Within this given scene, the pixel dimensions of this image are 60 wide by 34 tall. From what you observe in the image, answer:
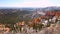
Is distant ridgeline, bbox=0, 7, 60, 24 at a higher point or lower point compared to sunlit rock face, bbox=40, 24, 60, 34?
higher

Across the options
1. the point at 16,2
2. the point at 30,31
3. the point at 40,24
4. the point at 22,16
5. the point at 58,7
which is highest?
the point at 16,2

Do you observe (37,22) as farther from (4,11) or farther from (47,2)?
(4,11)

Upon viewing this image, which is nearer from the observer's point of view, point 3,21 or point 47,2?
point 3,21

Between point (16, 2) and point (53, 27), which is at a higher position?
point (16, 2)

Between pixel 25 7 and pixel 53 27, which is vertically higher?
pixel 25 7

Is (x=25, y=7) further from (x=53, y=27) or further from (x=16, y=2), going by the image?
(x=53, y=27)

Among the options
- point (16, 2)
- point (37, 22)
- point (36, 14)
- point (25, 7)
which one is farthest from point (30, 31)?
point (16, 2)

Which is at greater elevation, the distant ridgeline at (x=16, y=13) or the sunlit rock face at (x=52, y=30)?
the distant ridgeline at (x=16, y=13)

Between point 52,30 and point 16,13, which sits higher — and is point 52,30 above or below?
below

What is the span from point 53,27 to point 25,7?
59cm

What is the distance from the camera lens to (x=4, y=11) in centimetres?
170

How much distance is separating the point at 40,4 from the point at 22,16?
0.38 meters

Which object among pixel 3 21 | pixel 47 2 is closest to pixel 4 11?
pixel 3 21

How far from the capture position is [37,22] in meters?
1.68
